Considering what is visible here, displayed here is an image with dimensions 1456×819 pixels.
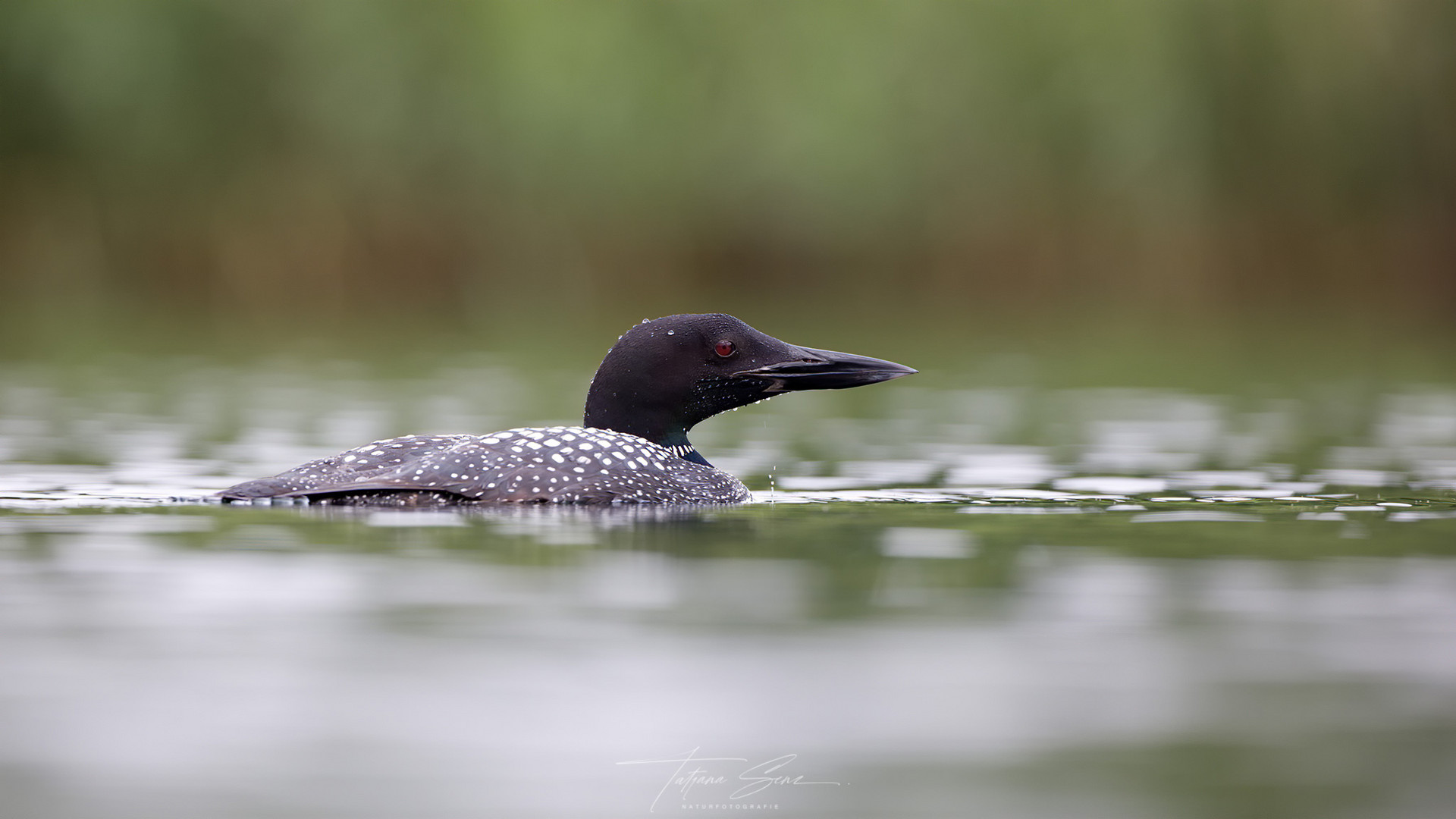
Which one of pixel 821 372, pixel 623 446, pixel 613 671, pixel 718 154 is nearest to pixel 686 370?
pixel 821 372

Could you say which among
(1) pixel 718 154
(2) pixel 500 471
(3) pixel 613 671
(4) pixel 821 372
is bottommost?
(3) pixel 613 671

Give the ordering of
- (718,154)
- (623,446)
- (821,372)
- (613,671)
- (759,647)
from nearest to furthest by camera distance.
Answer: (613,671), (759,647), (623,446), (821,372), (718,154)

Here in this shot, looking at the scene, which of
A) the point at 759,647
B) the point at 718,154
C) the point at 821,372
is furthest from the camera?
the point at 718,154

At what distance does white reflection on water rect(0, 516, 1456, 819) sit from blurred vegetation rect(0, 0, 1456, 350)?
13352 millimetres

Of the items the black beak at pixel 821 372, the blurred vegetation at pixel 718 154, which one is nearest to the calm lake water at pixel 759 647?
the black beak at pixel 821 372

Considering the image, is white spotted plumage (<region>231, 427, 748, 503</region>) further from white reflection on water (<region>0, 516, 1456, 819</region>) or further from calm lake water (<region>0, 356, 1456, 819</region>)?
white reflection on water (<region>0, 516, 1456, 819</region>)

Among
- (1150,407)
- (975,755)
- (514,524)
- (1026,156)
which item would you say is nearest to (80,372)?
(1150,407)

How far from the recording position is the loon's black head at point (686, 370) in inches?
247

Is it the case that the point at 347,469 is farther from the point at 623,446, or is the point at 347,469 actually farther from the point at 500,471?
the point at 623,446

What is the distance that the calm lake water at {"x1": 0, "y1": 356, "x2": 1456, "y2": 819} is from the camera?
2.81 metres

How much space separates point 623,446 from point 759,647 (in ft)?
7.03

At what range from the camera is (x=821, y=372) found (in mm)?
6277

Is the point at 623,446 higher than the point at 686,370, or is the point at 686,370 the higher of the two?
the point at 686,370

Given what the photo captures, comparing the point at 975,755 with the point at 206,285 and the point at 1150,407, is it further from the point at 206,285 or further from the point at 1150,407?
the point at 206,285
